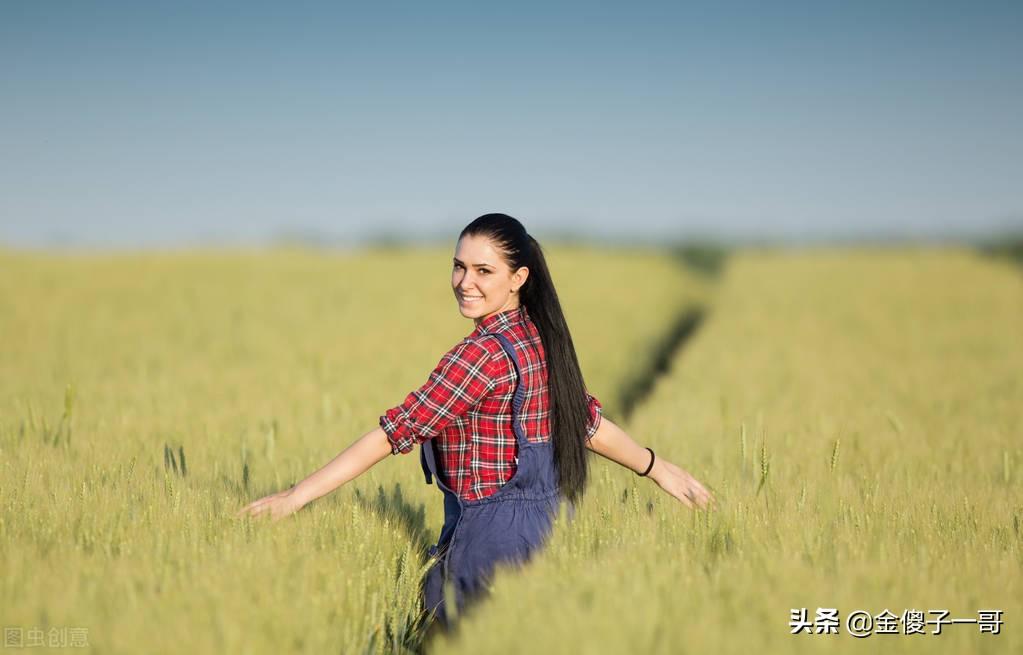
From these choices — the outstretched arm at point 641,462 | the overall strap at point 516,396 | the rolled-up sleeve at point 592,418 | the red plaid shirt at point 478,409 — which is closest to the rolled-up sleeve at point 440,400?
the red plaid shirt at point 478,409

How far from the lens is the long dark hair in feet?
8.90

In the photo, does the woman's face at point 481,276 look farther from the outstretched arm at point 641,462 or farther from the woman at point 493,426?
the outstretched arm at point 641,462

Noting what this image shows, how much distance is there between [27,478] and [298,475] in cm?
Answer: 119

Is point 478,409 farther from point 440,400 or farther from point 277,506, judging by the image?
point 277,506

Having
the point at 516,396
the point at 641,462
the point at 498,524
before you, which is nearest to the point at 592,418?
the point at 641,462

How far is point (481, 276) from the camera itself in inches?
105

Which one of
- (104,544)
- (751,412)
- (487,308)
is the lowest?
(751,412)

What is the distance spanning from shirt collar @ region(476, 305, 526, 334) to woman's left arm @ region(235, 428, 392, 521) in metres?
0.45

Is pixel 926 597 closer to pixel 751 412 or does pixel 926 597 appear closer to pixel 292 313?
pixel 751 412

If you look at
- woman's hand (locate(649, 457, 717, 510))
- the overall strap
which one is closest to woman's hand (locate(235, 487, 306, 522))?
the overall strap

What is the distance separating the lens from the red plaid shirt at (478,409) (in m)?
2.52

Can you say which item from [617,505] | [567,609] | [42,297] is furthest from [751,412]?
[42,297]

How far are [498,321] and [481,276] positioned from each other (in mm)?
154

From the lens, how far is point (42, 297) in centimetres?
1090
